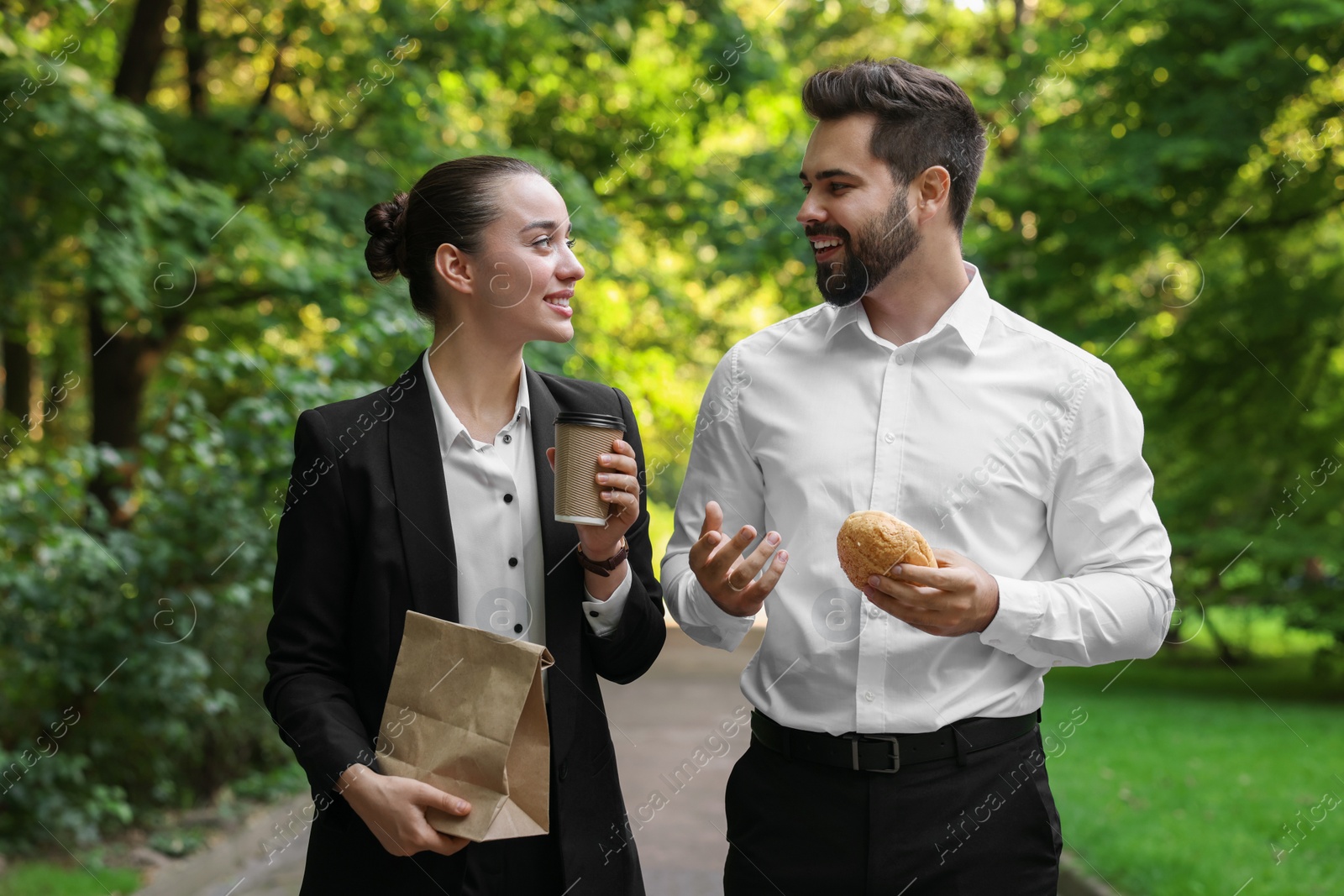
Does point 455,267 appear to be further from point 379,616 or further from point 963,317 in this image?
point 963,317

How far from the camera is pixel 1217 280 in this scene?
13.5 m

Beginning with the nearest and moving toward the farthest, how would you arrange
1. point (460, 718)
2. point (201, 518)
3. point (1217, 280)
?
point (460, 718) → point (201, 518) → point (1217, 280)

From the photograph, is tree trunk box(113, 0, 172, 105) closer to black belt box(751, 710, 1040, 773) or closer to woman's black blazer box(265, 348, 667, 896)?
woman's black blazer box(265, 348, 667, 896)

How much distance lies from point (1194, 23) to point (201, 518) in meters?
10.3

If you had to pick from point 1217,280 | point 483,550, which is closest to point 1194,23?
point 1217,280

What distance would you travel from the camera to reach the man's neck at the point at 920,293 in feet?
9.14

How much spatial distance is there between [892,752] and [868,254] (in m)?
1.07

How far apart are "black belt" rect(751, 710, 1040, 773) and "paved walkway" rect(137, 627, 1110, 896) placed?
246 centimetres

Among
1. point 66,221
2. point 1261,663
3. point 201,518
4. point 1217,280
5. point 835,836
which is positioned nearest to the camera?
point 835,836

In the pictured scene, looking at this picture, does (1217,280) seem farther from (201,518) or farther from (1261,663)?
(201,518)

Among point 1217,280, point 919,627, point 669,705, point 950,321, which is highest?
point 950,321

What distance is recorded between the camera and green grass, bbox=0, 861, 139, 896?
595 centimetres

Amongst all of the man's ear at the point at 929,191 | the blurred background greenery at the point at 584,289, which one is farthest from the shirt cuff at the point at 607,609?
the blurred background greenery at the point at 584,289

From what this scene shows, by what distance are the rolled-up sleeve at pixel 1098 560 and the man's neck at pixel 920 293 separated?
1.24ft
